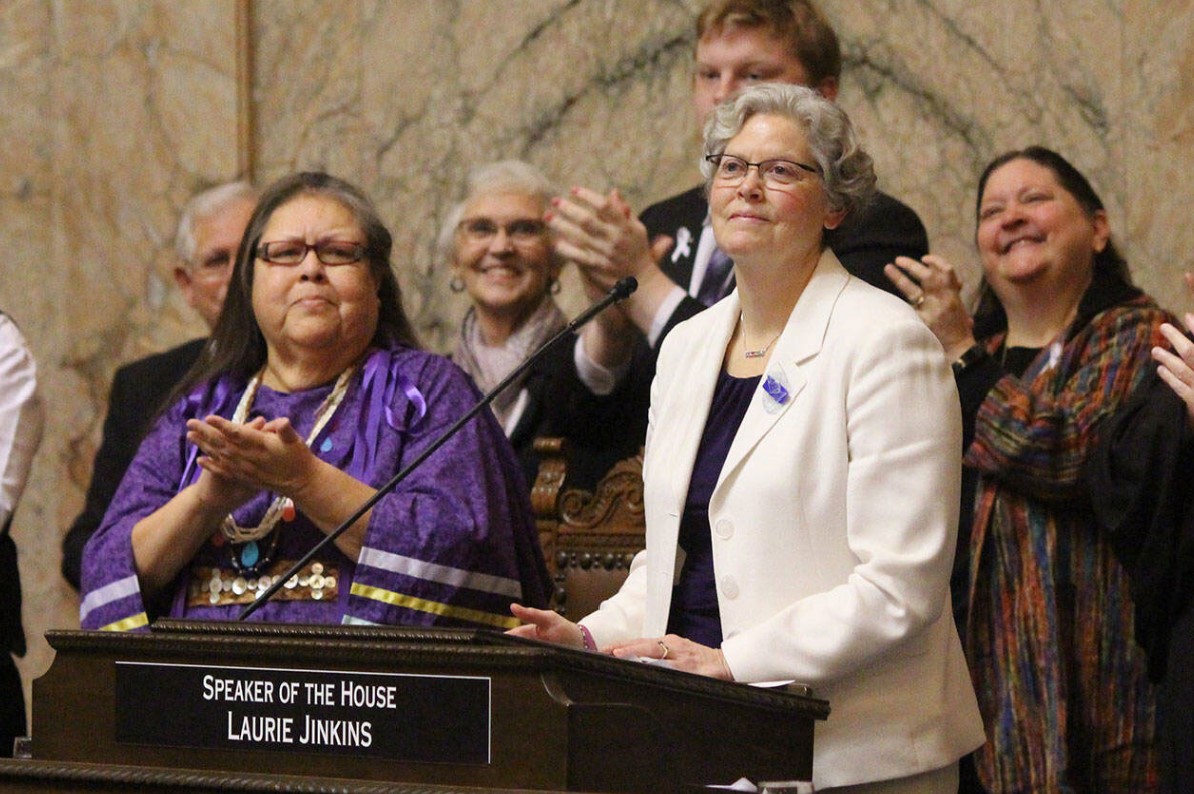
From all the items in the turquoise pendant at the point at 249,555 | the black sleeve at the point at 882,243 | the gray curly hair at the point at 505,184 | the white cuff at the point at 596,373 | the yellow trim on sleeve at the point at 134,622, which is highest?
the gray curly hair at the point at 505,184

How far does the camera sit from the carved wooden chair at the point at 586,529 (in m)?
4.23

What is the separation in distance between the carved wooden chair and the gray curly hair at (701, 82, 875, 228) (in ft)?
3.69

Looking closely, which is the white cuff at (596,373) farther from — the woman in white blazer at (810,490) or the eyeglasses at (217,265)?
the eyeglasses at (217,265)

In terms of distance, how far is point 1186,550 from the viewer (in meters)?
3.86

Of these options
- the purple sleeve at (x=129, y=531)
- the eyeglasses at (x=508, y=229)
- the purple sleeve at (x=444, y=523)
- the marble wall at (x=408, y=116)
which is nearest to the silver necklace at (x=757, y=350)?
the purple sleeve at (x=444, y=523)

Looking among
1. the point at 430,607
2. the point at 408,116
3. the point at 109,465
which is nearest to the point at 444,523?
the point at 430,607

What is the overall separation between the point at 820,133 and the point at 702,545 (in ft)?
2.46

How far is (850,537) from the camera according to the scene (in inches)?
116

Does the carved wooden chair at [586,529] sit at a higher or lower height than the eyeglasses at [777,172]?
lower

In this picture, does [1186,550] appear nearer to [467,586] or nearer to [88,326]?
[467,586]

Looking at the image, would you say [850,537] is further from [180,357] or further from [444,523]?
[180,357]

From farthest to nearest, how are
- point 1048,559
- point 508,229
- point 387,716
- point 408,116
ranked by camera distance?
Result: point 408,116
point 508,229
point 1048,559
point 387,716

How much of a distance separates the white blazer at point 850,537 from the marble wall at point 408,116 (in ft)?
8.42

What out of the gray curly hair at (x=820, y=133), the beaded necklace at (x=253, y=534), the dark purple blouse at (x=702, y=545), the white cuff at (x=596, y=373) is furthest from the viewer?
the white cuff at (x=596, y=373)
